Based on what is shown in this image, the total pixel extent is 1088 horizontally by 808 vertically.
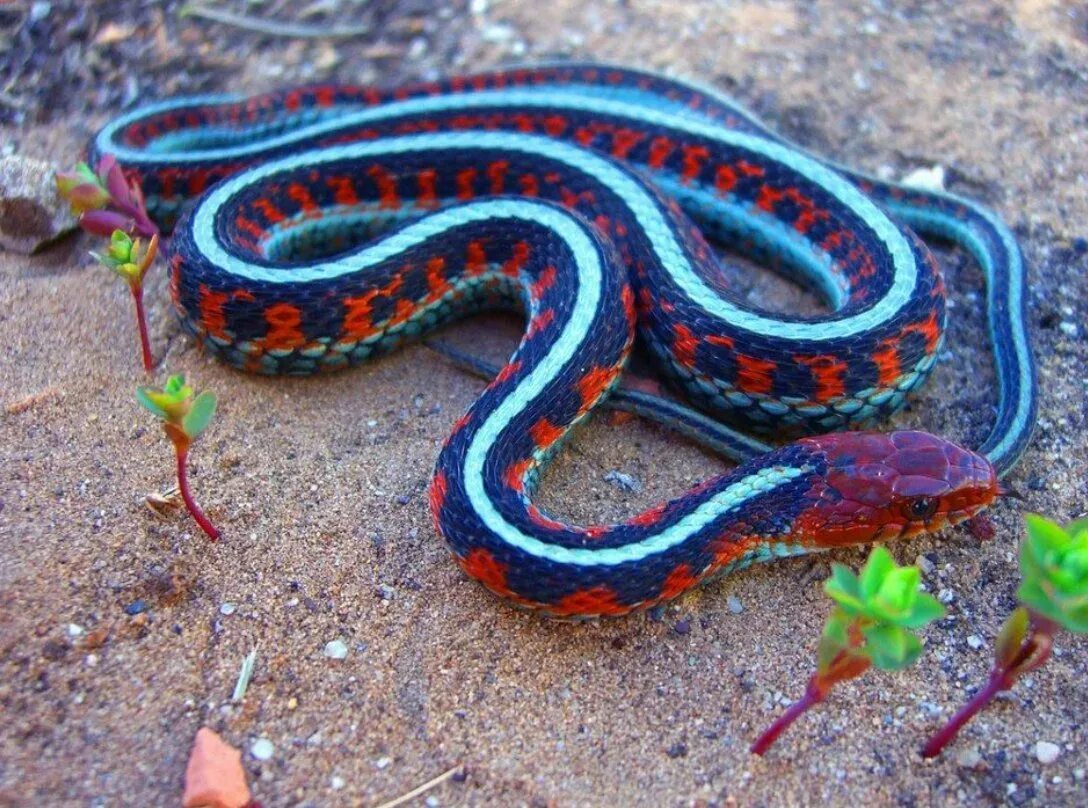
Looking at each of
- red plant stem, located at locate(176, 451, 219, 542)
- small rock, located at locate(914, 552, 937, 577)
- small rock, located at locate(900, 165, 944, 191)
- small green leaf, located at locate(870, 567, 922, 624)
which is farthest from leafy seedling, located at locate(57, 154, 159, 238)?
small rock, located at locate(900, 165, 944, 191)

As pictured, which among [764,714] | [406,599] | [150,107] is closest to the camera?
[764,714]

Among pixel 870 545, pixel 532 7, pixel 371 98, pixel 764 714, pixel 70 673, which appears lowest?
pixel 70 673

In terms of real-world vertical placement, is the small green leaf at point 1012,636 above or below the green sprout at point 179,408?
above

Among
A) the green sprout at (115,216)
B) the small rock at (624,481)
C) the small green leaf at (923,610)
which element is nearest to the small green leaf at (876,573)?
the small green leaf at (923,610)

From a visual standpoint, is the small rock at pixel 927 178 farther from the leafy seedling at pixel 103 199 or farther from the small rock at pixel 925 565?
the leafy seedling at pixel 103 199

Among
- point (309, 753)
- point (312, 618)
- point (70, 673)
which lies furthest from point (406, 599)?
point (70, 673)

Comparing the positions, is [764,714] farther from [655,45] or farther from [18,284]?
[655,45]
